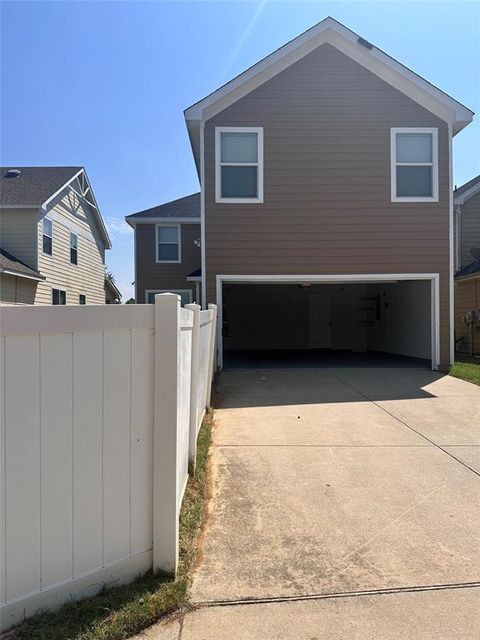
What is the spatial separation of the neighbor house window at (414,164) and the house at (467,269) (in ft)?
16.0

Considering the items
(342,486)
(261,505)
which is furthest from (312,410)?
(261,505)

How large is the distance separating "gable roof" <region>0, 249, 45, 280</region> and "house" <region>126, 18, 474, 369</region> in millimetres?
6659

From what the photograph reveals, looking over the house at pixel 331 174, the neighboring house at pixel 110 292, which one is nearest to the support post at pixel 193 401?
the house at pixel 331 174

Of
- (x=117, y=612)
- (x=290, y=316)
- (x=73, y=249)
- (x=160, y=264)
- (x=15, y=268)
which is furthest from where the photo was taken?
(x=73, y=249)

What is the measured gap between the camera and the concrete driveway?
232cm

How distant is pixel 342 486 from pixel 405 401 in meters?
3.86

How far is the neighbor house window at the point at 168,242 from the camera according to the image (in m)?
18.5

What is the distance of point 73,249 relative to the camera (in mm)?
19531

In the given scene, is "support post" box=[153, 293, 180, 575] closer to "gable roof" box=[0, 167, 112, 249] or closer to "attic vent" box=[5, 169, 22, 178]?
"gable roof" box=[0, 167, 112, 249]

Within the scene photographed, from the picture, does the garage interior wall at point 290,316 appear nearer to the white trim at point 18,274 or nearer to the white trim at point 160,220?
the white trim at point 160,220

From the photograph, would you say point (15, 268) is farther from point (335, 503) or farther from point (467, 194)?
point (467, 194)

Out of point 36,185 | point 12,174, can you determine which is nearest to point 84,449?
point 36,185

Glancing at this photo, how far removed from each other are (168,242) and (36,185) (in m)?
5.24

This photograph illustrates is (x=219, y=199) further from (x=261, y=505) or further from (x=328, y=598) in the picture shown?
(x=328, y=598)
